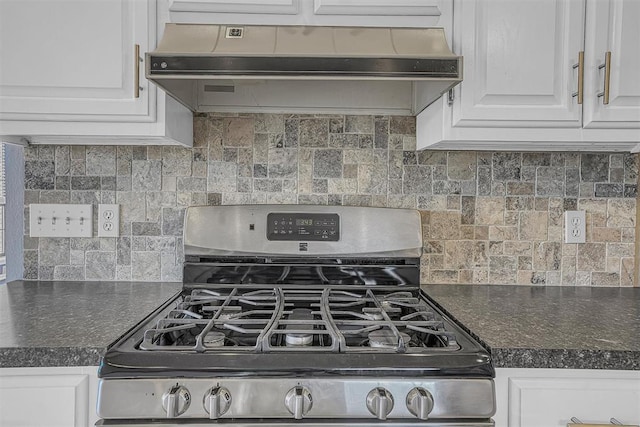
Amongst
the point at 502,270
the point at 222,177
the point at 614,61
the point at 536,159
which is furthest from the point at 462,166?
the point at 222,177

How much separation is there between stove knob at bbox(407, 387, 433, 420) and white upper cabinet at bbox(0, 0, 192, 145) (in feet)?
3.22

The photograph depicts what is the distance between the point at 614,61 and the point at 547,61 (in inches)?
7.4

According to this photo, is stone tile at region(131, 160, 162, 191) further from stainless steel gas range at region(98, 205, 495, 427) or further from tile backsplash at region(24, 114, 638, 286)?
stainless steel gas range at region(98, 205, 495, 427)

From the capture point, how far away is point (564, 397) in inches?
35.7

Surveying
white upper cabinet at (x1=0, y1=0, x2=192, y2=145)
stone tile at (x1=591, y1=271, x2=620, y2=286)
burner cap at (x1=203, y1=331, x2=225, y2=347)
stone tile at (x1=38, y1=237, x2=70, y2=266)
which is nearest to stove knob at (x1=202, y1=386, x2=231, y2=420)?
burner cap at (x1=203, y1=331, x2=225, y2=347)

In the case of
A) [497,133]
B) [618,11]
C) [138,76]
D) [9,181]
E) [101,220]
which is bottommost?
[101,220]

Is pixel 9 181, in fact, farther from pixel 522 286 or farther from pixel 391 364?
pixel 522 286

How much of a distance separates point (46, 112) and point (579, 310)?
159cm

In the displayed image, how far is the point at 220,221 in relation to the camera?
4.63ft

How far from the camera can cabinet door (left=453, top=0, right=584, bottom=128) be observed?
1.20m

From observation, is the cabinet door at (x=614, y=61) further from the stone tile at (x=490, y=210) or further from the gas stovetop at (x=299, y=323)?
the gas stovetop at (x=299, y=323)

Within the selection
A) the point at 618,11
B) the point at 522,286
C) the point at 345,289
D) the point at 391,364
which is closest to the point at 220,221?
the point at 345,289

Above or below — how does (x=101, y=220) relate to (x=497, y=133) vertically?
below

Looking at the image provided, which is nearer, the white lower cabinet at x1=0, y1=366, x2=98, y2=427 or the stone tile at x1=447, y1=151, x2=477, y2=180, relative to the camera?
the white lower cabinet at x1=0, y1=366, x2=98, y2=427
